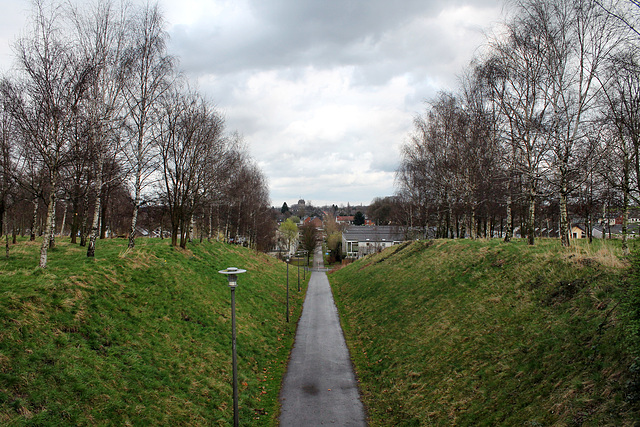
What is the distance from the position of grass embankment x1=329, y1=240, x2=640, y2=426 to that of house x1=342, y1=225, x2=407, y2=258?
51.8 meters

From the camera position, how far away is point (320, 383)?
466 inches

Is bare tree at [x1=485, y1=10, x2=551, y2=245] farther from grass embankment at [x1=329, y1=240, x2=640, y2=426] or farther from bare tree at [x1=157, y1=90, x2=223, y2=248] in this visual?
bare tree at [x1=157, y1=90, x2=223, y2=248]

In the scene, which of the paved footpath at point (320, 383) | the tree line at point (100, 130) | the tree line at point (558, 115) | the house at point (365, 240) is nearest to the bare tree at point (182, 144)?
the tree line at point (100, 130)

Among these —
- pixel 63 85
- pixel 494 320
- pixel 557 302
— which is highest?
pixel 63 85

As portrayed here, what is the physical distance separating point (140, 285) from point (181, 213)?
9307 mm

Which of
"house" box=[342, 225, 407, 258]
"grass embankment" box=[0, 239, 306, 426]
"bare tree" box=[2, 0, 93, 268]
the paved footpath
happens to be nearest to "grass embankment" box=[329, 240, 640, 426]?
the paved footpath

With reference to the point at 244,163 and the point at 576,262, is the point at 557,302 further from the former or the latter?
the point at 244,163

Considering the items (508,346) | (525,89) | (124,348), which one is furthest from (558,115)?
(124,348)

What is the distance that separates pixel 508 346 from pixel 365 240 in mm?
61748

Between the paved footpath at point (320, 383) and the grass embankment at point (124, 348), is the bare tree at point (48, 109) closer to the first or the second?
the grass embankment at point (124, 348)

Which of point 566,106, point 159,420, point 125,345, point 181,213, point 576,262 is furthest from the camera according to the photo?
point 181,213

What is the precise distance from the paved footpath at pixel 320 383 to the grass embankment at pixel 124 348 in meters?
0.58

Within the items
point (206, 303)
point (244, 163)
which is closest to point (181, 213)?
point (206, 303)

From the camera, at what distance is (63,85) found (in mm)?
12484
